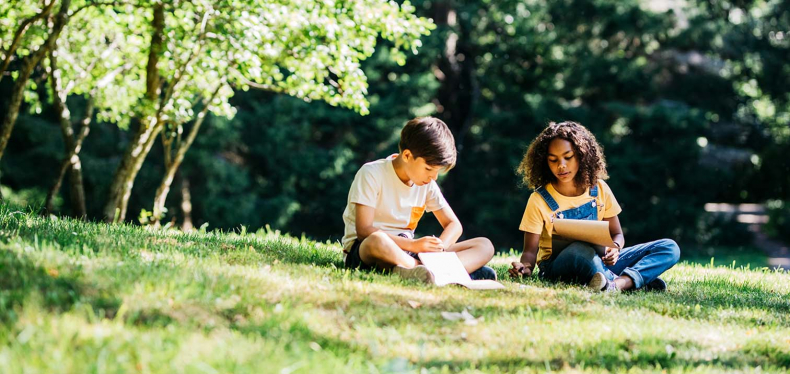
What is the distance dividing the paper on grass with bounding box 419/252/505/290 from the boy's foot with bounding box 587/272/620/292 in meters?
0.73

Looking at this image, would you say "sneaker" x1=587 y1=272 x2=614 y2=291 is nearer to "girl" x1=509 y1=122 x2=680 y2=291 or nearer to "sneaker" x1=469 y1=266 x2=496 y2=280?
"girl" x1=509 y1=122 x2=680 y2=291

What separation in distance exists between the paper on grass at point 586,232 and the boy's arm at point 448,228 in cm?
73

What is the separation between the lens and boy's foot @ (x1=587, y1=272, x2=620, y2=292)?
4.82m

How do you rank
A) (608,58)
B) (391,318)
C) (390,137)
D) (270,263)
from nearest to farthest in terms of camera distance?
(391,318) < (270,263) < (390,137) < (608,58)

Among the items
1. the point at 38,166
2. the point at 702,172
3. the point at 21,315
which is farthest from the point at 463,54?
the point at 21,315

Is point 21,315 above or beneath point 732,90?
beneath

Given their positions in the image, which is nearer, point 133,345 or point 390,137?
point 133,345

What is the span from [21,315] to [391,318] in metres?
1.65

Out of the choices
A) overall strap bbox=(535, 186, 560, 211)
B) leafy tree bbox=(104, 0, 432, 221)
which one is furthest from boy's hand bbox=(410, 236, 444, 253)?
leafy tree bbox=(104, 0, 432, 221)

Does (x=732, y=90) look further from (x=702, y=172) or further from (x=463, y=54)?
(x=463, y=54)

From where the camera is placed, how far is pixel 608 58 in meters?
21.0

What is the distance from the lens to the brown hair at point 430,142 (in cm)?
475

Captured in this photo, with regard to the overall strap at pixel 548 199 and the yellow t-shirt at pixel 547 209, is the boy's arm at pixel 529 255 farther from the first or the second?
the overall strap at pixel 548 199

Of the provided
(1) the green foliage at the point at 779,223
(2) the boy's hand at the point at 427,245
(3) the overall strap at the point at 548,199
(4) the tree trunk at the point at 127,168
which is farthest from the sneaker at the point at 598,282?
(1) the green foliage at the point at 779,223
